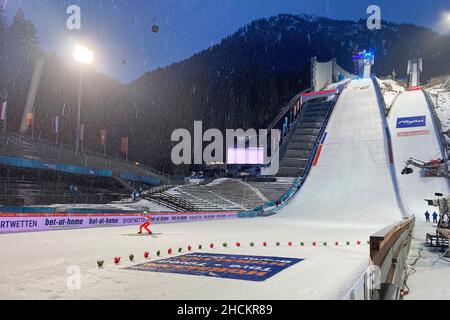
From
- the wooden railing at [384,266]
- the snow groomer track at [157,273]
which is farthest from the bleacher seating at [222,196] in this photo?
the wooden railing at [384,266]

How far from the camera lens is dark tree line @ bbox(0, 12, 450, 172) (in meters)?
55.0

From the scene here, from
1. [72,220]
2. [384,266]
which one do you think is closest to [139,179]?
[72,220]

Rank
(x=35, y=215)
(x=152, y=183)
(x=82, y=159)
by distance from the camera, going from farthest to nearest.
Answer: (x=152, y=183) < (x=82, y=159) < (x=35, y=215)

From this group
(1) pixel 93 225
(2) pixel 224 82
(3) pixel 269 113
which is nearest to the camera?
(1) pixel 93 225

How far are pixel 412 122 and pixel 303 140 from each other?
508 inches

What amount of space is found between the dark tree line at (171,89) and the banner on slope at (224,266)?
49.0 m

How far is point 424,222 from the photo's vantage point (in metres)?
26.7

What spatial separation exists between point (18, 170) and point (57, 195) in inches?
321

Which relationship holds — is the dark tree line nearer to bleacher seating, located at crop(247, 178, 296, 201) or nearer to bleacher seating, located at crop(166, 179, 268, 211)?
bleacher seating, located at crop(166, 179, 268, 211)

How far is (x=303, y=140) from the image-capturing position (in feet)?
159

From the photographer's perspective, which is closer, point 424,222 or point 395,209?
point 424,222

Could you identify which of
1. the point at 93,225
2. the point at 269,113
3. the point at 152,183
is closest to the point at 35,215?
the point at 93,225

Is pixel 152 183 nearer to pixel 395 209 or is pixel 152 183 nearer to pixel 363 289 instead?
pixel 395 209
